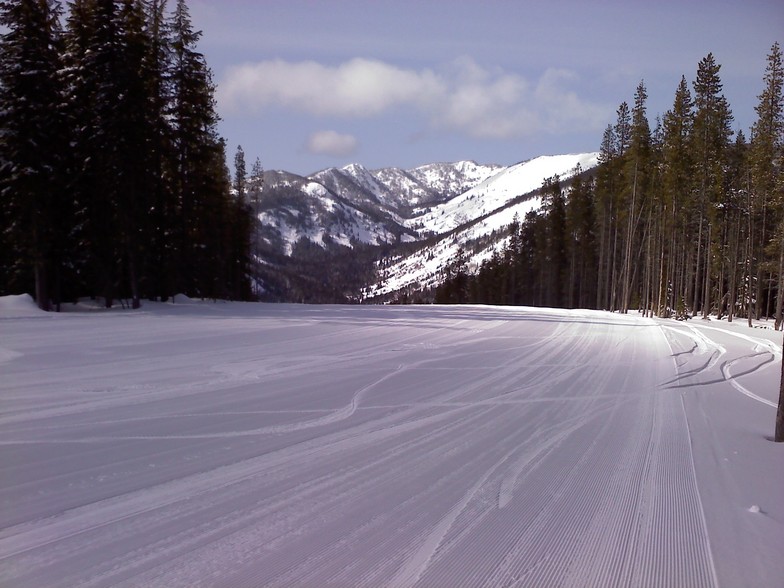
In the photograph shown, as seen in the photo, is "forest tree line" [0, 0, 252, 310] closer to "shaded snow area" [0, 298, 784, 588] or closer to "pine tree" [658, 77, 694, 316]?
"shaded snow area" [0, 298, 784, 588]

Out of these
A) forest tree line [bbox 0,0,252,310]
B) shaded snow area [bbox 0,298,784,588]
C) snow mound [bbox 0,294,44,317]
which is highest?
forest tree line [bbox 0,0,252,310]

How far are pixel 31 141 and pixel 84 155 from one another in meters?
2.21

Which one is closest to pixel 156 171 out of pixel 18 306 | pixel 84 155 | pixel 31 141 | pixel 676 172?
pixel 84 155

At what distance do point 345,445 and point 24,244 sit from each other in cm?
1839

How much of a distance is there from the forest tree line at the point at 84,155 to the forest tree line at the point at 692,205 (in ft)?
90.9

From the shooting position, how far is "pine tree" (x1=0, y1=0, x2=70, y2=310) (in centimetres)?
1834

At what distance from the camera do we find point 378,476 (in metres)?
4.32

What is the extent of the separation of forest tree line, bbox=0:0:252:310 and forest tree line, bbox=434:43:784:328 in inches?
1090

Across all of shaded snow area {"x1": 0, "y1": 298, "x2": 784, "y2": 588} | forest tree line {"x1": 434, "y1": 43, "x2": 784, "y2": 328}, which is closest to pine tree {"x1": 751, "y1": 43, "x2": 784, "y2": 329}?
forest tree line {"x1": 434, "y1": 43, "x2": 784, "y2": 328}

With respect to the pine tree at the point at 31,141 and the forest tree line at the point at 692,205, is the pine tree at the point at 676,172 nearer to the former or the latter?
the forest tree line at the point at 692,205

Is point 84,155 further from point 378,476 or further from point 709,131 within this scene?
point 709,131

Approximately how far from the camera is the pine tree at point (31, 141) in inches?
722

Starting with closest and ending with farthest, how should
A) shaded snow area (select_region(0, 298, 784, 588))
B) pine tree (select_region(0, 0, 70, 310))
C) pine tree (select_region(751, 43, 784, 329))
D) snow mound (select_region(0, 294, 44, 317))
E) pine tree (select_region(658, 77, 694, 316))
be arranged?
shaded snow area (select_region(0, 298, 784, 588)) → snow mound (select_region(0, 294, 44, 317)) → pine tree (select_region(0, 0, 70, 310)) → pine tree (select_region(751, 43, 784, 329)) → pine tree (select_region(658, 77, 694, 316))

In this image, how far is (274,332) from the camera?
14.6 metres
